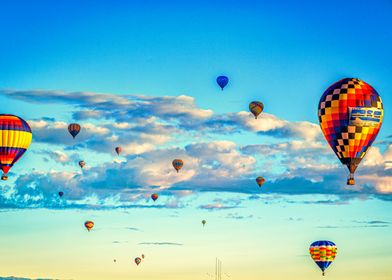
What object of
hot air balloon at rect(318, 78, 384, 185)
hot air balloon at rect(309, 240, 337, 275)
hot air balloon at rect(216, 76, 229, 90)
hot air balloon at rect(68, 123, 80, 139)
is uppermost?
hot air balloon at rect(216, 76, 229, 90)

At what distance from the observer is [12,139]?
123 m

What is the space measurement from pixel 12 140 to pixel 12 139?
4.5 inches

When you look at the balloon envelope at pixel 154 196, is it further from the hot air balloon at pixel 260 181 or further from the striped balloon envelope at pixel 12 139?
the striped balloon envelope at pixel 12 139

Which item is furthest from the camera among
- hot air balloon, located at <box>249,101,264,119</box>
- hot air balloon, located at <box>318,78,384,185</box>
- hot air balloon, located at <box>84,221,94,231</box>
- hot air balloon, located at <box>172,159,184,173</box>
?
hot air balloon, located at <box>84,221,94,231</box>

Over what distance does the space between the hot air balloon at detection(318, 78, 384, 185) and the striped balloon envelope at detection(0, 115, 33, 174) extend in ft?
121

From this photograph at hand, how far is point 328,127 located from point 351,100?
3612 millimetres

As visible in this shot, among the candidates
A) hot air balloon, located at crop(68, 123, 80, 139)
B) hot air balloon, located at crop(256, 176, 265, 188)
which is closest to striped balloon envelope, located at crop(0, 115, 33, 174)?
hot air balloon, located at crop(68, 123, 80, 139)

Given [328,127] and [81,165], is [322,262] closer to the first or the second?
[328,127]

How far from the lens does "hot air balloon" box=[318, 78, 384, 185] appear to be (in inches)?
4136

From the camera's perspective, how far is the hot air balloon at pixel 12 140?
404 ft

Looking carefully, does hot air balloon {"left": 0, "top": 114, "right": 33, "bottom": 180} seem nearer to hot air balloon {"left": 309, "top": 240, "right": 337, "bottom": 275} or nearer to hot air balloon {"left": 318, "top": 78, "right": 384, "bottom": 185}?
hot air balloon {"left": 318, "top": 78, "right": 384, "bottom": 185}

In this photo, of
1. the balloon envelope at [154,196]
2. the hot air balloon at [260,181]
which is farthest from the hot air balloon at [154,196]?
the hot air balloon at [260,181]

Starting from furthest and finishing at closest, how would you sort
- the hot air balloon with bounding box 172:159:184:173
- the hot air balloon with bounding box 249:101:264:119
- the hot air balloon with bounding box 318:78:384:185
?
the hot air balloon with bounding box 172:159:184:173 → the hot air balloon with bounding box 249:101:264:119 → the hot air balloon with bounding box 318:78:384:185

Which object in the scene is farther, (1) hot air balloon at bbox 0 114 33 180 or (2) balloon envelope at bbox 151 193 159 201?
(2) balloon envelope at bbox 151 193 159 201
